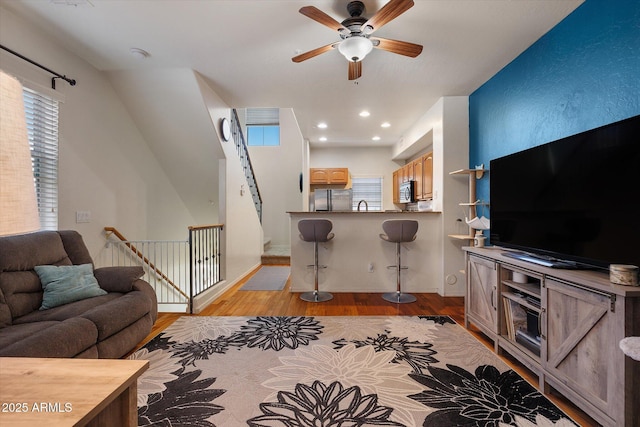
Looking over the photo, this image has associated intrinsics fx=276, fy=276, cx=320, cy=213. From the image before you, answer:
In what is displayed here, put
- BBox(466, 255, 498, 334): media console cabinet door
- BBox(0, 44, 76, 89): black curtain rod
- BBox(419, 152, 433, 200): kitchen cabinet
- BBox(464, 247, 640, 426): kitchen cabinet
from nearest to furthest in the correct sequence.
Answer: BBox(464, 247, 640, 426): kitchen cabinet < BBox(0, 44, 76, 89): black curtain rod < BBox(466, 255, 498, 334): media console cabinet door < BBox(419, 152, 433, 200): kitchen cabinet

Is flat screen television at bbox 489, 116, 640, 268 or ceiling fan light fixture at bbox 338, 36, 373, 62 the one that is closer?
flat screen television at bbox 489, 116, 640, 268

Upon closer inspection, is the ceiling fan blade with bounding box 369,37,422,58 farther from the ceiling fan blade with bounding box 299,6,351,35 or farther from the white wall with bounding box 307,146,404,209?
the white wall with bounding box 307,146,404,209

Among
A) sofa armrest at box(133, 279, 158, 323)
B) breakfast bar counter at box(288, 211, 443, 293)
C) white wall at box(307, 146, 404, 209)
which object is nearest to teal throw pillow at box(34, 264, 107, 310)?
sofa armrest at box(133, 279, 158, 323)

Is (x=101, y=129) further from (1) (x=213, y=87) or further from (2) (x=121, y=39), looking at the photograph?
(1) (x=213, y=87)

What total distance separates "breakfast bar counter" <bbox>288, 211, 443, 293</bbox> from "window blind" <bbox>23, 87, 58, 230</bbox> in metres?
2.61

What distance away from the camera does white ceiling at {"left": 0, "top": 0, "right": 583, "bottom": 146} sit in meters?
2.19

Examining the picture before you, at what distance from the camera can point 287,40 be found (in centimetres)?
260

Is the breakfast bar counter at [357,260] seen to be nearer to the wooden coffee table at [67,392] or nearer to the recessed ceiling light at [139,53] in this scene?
the recessed ceiling light at [139,53]

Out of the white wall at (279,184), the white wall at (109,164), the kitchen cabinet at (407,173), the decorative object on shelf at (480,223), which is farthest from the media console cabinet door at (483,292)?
the white wall at (279,184)

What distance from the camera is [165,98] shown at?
11.4 feet

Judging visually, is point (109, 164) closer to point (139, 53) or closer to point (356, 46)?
point (139, 53)

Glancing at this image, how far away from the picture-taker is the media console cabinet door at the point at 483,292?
7.75 ft

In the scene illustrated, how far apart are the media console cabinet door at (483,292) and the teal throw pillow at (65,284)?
3.38 metres

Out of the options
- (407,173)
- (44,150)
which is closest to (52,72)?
(44,150)
